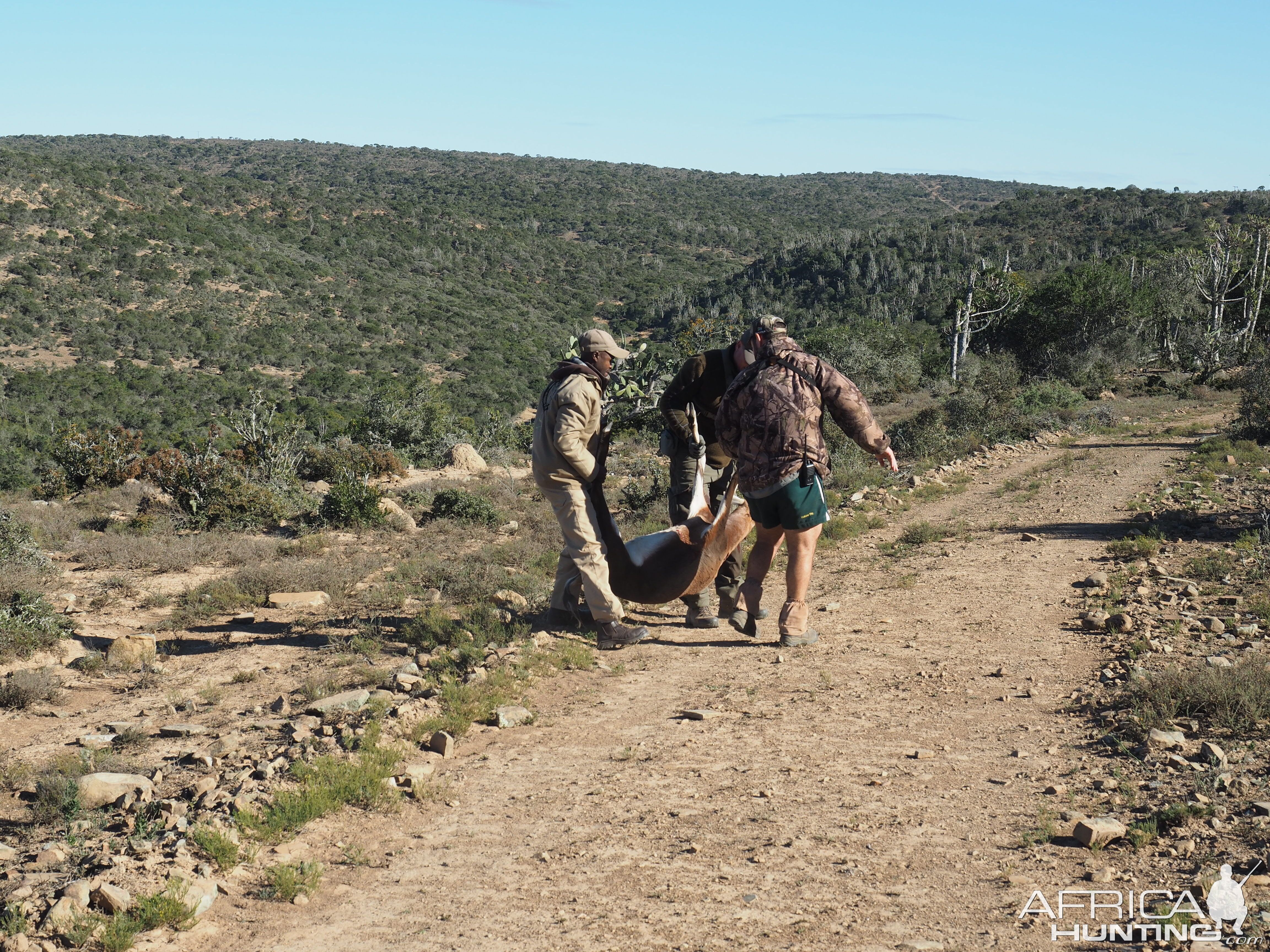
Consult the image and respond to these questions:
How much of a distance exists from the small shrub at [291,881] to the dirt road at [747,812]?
4 cm

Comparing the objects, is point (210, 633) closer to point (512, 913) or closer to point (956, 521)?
point (512, 913)

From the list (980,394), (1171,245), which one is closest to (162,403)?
(980,394)

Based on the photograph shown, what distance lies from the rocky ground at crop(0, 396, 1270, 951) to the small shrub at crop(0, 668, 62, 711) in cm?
9

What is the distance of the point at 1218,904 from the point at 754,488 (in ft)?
10.3

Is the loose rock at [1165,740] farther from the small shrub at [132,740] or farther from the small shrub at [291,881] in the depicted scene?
the small shrub at [132,740]

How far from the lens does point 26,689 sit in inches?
210

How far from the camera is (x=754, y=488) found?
5555 mm

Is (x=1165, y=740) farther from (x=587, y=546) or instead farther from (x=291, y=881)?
(x=291, y=881)

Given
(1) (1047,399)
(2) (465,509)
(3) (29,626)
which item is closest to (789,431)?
(3) (29,626)

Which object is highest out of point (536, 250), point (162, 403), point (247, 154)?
point (247, 154)

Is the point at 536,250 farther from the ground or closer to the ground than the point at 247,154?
closer to the ground

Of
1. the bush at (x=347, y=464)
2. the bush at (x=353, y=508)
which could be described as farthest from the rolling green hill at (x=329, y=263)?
the bush at (x=353, y=508)

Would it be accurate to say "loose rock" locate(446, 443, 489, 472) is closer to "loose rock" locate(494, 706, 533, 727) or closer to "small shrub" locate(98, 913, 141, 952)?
"loose rock" locate(494, 706, 533, 727)

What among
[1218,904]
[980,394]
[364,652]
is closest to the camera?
[1218,904]
